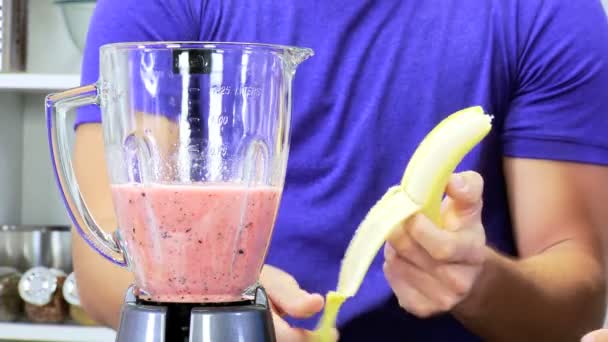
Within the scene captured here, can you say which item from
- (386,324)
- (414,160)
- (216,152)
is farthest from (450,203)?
(386,324)

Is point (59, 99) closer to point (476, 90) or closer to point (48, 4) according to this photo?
point (476, 90)

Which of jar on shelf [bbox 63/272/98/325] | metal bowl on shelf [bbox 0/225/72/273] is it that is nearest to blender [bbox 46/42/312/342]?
jar on shelf [bbox 63/272/98/325]

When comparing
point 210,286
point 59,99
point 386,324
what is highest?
point 59,99

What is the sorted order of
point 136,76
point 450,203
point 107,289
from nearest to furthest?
point 136,76, point 450,203, point 107,289

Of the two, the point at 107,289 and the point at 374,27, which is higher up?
the point at 374,27

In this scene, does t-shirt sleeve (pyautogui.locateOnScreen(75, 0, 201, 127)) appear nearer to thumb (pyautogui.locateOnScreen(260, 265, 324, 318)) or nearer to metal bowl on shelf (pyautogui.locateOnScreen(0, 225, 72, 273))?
thumb (pyautogui.locateOnScreen(260, 265, 324, 318))

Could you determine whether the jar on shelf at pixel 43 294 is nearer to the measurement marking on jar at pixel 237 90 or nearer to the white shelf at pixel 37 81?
the white shelf at pixel 37 81

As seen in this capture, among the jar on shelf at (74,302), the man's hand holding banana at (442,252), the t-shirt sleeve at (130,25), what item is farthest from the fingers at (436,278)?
the jar on shelf at (74,302)

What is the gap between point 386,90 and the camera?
1.06 meters

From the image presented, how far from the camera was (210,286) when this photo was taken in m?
0.63

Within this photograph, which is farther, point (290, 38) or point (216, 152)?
point (290, 38)

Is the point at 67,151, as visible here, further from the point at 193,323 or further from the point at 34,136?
the point at 34,136

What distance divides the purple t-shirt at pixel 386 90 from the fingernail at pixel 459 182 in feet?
1.11

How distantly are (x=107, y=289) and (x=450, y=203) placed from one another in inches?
16.3
